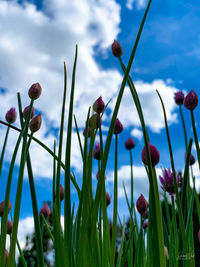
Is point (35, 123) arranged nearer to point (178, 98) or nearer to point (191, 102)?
point (191, 102)

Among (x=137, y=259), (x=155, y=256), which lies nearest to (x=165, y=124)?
(x=155, y=256)

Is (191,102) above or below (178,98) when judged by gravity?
below

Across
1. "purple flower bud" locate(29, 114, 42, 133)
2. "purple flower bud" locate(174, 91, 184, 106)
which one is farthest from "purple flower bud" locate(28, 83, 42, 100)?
"purple flower bud" locate(174, 91, 184, 106)

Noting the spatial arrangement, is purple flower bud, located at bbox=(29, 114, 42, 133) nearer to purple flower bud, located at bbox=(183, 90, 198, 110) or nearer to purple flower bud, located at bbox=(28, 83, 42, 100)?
purple flower bud, located at bbox=(28, 83, 42, 100)

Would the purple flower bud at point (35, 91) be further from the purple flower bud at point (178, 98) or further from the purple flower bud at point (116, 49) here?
the purple flower bud at point (178, 98)

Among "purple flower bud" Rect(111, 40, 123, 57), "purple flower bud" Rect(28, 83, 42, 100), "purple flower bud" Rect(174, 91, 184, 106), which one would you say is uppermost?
"purple flower bud" Rect(174, 91, 184, 106)

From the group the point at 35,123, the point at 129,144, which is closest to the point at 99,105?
the point at 35,123

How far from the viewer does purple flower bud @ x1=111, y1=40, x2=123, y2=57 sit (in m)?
1.13

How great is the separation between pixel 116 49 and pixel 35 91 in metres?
0.36

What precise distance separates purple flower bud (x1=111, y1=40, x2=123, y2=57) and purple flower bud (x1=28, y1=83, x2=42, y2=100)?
0.33 meters

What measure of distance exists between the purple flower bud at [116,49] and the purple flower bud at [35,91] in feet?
1.10

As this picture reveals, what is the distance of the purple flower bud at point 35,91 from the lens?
3.22ft

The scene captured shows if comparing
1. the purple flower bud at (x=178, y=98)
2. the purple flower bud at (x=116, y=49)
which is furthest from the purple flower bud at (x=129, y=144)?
the purple flower bud at (x=116, y=49)

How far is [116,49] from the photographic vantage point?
113 cm
